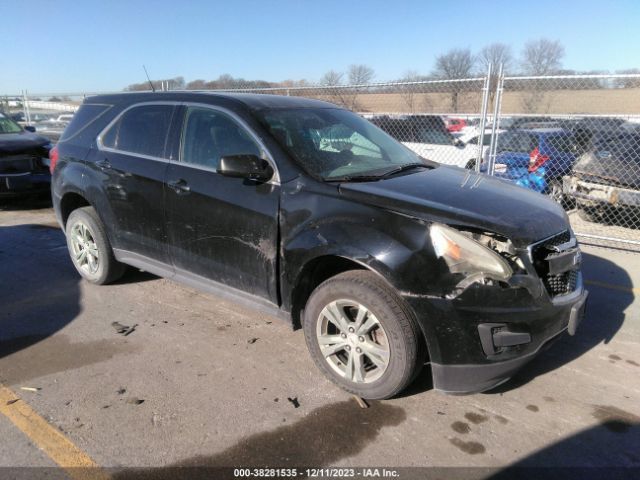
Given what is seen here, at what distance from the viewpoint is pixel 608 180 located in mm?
7500

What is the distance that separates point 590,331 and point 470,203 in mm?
1958

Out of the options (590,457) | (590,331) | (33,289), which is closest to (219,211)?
(33,289)

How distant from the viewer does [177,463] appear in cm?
252

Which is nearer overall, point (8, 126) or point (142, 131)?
point (142, 131)

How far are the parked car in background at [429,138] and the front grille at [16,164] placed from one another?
6466mm

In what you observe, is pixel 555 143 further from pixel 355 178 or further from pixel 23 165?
pixel 23 165

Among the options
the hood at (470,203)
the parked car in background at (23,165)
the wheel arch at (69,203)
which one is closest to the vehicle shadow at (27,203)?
the parked car in background at (23,165)

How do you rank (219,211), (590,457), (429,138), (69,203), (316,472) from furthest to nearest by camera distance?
A: (429,138)
(69,203)
(219,211)
(590,457)
(316,472)

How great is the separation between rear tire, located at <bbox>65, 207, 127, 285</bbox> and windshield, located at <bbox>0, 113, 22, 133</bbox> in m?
5.46

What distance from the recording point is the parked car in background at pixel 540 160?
346 inches

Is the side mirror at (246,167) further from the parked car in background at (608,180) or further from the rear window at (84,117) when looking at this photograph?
the parked car in background at (608,180)

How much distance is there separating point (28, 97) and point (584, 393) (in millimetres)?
19751

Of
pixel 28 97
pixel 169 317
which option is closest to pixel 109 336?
pixel 169 317

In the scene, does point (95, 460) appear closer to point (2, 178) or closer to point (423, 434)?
point (423, 434)
